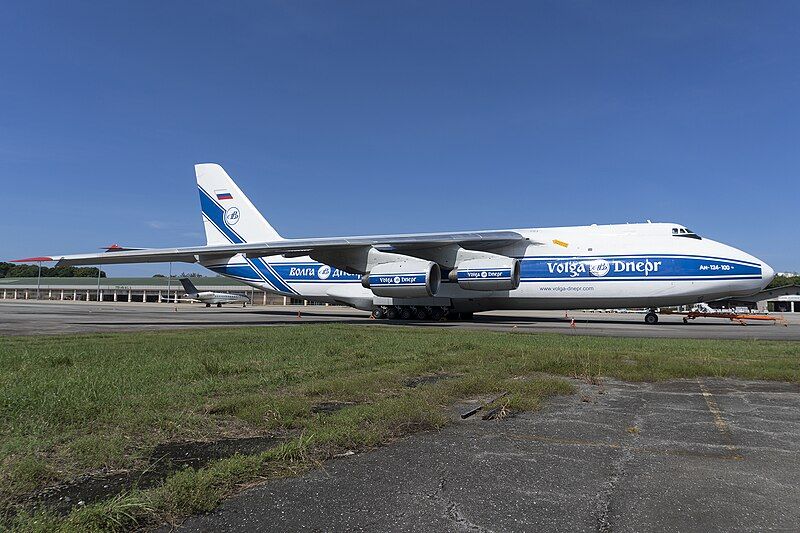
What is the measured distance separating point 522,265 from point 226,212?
653 inches

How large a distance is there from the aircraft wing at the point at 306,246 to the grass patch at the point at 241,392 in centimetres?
995

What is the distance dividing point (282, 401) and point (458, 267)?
17.2 meters

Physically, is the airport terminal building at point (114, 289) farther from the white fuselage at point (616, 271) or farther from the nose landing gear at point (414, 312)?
the white fuselage at point (616, 271)

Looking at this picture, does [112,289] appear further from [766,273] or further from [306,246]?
[766,273]

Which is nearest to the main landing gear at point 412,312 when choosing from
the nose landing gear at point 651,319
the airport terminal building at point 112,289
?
the nose landing gear at point 651,319

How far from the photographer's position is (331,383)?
644cm

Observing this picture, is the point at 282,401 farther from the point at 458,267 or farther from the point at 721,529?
the point at 458,267

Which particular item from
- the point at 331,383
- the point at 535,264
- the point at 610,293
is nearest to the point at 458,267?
the point at 535,264

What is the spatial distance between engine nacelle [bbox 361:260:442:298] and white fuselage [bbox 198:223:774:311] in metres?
2.12

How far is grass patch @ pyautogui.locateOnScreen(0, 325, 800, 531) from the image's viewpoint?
328 cm

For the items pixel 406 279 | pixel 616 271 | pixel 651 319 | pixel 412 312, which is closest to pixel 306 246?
pixel 406 279

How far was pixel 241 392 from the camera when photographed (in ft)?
19.6

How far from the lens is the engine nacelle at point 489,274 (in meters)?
20.8

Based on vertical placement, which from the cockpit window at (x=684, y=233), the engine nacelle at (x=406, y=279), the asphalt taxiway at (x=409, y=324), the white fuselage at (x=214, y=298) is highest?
the cockpit window at (x=684, y=233)
